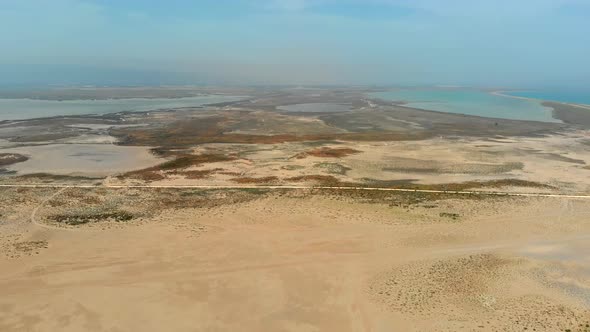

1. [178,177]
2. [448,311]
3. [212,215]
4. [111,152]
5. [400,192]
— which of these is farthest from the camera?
[111,152]

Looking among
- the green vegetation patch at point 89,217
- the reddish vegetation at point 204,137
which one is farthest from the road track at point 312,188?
the reddish vegetation at point 204,137

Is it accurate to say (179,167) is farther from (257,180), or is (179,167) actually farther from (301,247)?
(301,247)

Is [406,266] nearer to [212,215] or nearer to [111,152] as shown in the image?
[212,215]

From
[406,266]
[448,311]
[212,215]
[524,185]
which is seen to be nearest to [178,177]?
[212,215]

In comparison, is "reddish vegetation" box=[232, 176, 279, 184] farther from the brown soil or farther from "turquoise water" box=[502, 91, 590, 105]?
"turquoise water" box=[502, 91, 590, 105]

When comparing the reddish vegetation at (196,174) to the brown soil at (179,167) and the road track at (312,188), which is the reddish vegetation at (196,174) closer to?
the brown soil at (179,167)

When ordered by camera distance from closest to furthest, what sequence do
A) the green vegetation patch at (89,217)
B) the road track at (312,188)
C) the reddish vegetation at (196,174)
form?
the green vegetation patch at (89,217)
the road track at (312,188)
the reddish vegetation at (196,174)

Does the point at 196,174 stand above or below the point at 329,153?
below

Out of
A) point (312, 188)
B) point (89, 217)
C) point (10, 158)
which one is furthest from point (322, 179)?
point (10, 158)
